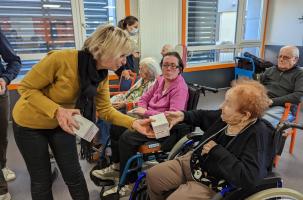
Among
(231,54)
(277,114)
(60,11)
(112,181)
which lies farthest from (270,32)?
(112,181)

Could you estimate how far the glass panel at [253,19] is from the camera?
5.25 meters

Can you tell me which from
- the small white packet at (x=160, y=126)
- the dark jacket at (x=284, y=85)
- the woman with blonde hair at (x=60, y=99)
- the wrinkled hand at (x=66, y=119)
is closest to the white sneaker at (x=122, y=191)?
the woman with blonde hair at (x=60, y=99)

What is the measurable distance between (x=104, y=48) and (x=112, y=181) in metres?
1.22

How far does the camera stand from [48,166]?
1.30 m

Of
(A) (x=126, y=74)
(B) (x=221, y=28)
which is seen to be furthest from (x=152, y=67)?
(B) (x=221, y=28)

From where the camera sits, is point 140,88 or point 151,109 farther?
point 140,88

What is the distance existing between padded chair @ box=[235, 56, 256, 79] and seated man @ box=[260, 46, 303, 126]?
192 centimetres

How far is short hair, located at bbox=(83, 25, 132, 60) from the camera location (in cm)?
115

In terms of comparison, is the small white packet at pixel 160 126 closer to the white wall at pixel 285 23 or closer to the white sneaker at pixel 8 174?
the white sneaker at pixel 8 174

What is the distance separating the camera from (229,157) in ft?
3.68

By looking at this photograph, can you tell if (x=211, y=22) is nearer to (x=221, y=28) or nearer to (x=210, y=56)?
(x=221, y=28)

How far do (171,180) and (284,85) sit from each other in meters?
1.77

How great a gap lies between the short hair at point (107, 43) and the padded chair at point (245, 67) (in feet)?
12.4

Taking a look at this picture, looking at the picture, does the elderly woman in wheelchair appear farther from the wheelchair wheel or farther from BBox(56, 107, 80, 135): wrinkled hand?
BBox(56, 107, 80, 135): wrinkled hand
